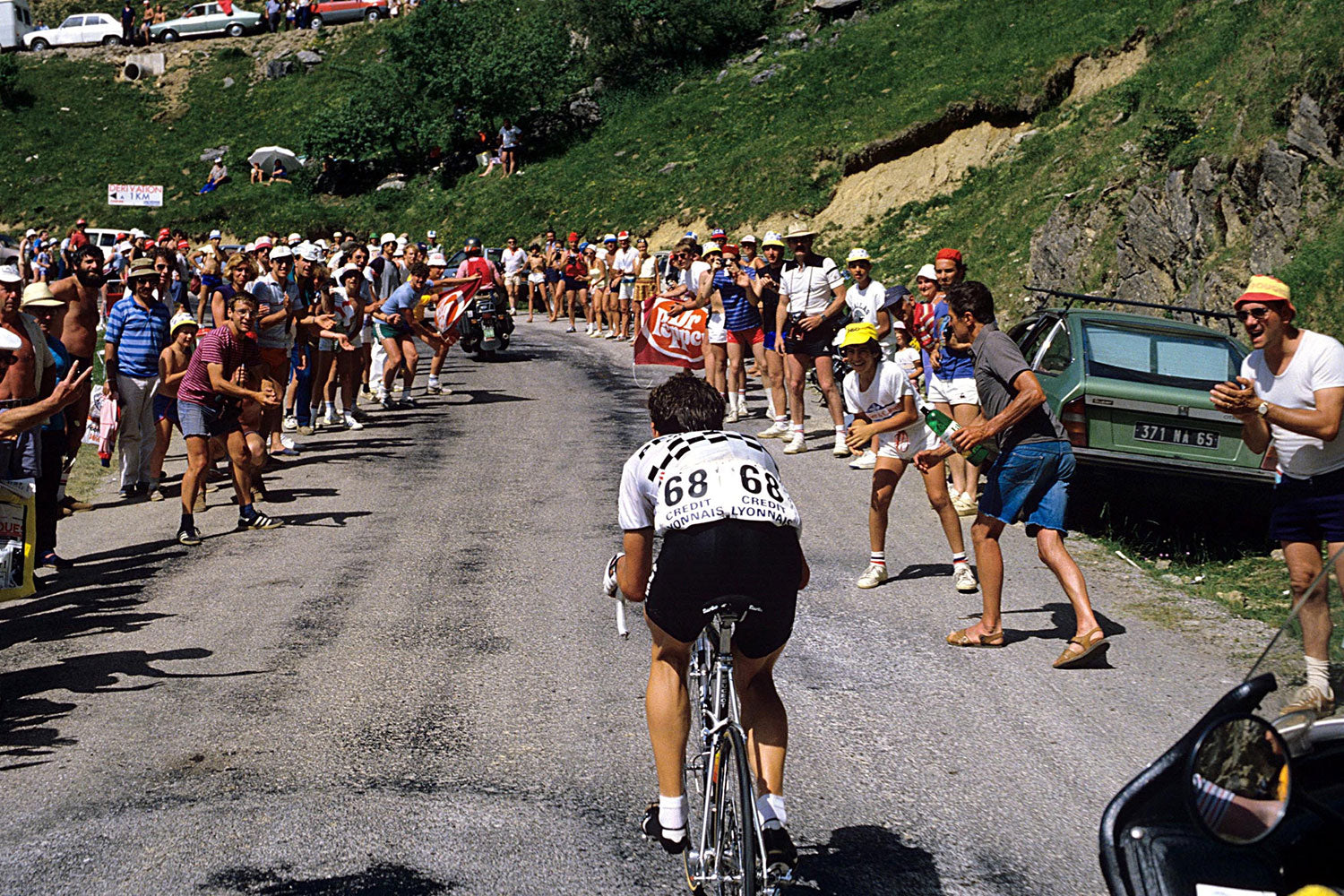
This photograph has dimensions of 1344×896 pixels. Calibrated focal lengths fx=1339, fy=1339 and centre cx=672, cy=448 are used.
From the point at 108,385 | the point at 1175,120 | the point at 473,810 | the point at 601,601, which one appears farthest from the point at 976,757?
the point at 1175,120

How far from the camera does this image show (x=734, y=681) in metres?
4.63

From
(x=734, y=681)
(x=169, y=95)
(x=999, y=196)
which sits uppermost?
(x=169, y=95)

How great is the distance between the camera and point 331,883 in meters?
4.73

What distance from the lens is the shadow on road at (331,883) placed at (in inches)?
184

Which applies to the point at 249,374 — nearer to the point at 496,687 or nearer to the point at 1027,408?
the point at 496,687

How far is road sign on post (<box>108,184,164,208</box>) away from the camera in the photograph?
108 feet

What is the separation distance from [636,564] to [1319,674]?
2.23 metres

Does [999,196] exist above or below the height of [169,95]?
below

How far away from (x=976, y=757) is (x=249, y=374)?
7.50 meters

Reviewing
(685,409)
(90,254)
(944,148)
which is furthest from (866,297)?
(944,148)

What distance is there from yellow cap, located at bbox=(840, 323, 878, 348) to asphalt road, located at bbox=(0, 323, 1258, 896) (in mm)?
1643

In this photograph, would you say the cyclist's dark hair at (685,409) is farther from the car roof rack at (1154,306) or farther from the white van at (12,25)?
the white van at (12,25)

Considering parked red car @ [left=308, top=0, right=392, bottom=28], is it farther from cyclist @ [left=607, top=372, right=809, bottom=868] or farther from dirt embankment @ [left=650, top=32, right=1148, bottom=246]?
cyclist @ [left=607, top=372, right=809, bottom=868]

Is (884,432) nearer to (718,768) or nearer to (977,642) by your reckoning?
(977,642)
